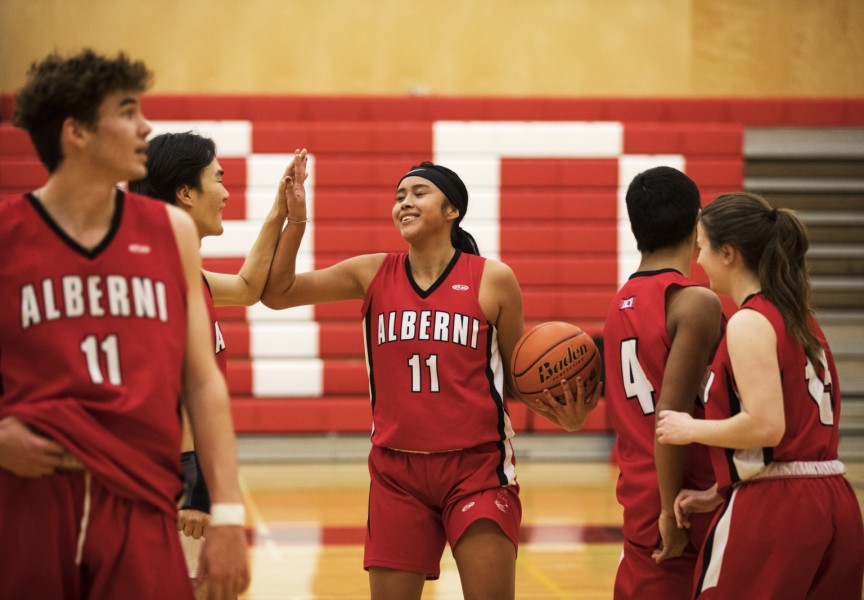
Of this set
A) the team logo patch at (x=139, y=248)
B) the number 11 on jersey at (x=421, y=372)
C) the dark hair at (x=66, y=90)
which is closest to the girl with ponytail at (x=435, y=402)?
the number 11 on jersey at (x=421, y=372)

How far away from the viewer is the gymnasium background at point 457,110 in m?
9.60

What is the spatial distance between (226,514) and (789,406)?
1.38 m

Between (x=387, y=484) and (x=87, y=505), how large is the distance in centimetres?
136

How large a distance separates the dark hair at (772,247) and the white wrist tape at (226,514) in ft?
4.56

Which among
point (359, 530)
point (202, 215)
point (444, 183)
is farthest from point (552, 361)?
point (359, 530)

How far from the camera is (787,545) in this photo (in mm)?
2502

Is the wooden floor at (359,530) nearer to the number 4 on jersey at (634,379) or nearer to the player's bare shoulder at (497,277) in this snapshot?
the player's bare shoulder at (497,277)

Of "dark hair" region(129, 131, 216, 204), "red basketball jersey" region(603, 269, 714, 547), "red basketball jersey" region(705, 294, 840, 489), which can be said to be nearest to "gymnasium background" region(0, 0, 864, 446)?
"dark hair" region(129, 131, 216, 204)

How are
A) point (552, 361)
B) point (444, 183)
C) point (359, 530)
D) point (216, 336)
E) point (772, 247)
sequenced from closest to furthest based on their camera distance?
point (772, 247) < point (216, 336) < point (552, 361) < point (444, 183) < point (359, 530)

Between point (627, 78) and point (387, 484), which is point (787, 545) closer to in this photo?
Answer: point (387, 484)

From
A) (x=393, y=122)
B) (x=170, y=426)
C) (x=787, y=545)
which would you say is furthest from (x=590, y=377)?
(x=393, y=122)

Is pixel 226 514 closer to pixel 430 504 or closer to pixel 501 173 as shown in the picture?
pixel 430 504

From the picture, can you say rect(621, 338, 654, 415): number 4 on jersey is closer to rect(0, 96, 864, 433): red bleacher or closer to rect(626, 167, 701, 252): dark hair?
rect(626, 167, 701, 252): dark hair

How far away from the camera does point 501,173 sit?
32.6 feet
